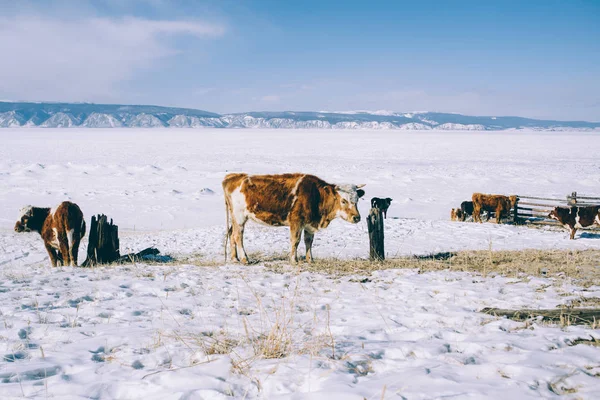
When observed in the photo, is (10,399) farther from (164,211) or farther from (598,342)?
(164,211)

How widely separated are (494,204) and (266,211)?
572 inches

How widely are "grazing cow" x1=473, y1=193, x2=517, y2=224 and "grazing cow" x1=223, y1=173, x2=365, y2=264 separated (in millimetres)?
12783

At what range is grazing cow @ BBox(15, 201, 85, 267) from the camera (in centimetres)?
861

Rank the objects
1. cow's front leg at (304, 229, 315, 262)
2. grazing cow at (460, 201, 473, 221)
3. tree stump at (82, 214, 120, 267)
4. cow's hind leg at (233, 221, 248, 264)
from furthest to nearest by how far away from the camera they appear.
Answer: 1. grazing cow at (460, 201, 473, 221)
2. tree stump at (82, 214, 120, 267)
3. cow's hind leg at (233, 221, 248, 264)
4. cow's front leg at (304, 229, 315, 262)

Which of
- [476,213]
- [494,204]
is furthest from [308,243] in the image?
[494,204]

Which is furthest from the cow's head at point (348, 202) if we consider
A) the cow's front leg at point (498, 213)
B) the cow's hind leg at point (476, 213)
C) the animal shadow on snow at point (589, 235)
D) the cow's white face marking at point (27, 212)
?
the cow's front leg at point (498, 213)

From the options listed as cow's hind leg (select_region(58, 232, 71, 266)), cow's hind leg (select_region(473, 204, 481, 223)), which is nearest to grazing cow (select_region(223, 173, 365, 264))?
cow's hind leg (select_region(58, 232, 71, 266))

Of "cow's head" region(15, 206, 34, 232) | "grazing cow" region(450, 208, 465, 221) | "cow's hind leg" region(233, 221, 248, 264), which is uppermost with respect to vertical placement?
"cow's head" region(15, 206, 34, 232)

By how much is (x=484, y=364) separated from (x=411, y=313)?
1579mm

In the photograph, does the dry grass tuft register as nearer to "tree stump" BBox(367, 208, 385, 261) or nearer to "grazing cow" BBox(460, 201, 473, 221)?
"tree stump" BBox(367, 208, 385, 261)

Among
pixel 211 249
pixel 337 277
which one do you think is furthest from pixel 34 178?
pixel 337 277

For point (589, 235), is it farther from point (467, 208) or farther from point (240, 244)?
point (240, 244)

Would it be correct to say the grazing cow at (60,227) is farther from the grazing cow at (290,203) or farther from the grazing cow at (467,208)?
the grazing cow at (467,208)

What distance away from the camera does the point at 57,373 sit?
284 cm
